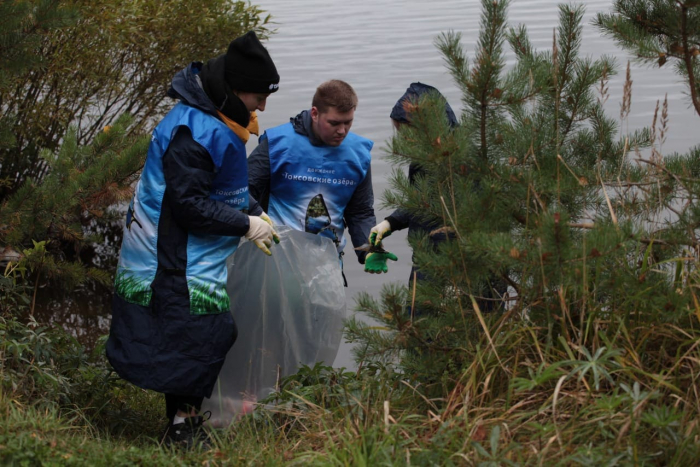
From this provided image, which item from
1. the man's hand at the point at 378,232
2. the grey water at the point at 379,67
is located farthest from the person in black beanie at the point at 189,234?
the grey water at the point at 379,67

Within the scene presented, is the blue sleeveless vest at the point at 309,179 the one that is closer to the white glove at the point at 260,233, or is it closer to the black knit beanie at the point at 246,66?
the white glove at the point at 260,233

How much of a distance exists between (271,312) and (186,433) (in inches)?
25.6

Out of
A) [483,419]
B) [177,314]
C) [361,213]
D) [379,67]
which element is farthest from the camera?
[379,67]

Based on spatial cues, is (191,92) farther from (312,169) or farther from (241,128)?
(312,169)

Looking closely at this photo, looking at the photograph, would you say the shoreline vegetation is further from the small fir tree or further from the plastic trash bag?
the plastic trash bag

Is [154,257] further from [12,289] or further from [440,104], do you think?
[440,104]

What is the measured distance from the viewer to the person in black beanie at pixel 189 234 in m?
3.38

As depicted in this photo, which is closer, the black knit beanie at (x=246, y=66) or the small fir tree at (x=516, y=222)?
the small fir tree at (x=516, y=222)

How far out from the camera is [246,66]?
11.4ft

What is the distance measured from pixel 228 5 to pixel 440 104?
4630 mm

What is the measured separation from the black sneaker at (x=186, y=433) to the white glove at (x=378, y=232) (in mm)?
1115

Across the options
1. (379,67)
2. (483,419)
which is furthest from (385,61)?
(483,419)

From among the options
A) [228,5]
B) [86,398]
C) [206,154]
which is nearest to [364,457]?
[206,154]

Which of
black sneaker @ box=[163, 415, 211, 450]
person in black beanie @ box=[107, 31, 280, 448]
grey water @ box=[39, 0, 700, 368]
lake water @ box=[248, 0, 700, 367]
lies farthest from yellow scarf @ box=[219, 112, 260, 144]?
lake water @ box=[248, 0, 700, 367]
